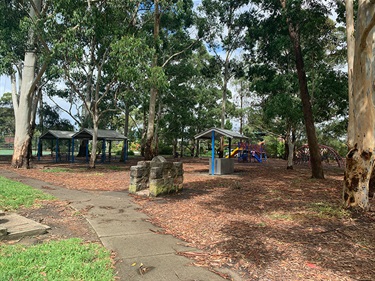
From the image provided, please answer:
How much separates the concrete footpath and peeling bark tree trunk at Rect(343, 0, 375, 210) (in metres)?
4.62

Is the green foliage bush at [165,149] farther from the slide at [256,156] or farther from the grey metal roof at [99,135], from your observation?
the slide at [256,156]

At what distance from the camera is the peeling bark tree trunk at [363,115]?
6.50 meters

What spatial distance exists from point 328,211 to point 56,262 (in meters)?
5.99

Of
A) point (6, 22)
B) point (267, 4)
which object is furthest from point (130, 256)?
point (6, 22)

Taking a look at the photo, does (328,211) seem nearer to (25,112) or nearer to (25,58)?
(25,112)

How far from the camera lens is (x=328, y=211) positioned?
683 centimetres

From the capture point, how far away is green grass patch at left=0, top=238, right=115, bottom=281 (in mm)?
3277

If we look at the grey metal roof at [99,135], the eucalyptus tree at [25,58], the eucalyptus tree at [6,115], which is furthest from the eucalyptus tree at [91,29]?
Answer: the eucalyptus tree at [6,115]

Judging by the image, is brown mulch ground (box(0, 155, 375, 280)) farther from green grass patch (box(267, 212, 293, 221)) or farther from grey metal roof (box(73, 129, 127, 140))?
grey metal roof (box(73, 129, 127, 140))

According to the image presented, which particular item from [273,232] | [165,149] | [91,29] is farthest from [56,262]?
[165,149]

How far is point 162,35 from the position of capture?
72.7ft

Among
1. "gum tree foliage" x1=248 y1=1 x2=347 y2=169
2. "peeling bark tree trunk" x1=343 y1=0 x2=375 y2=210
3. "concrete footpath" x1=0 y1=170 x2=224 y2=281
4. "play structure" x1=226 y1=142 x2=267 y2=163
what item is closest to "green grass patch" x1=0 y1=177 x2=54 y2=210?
"concrete footpath" x1=0 y1=170 x2=224 y2=281

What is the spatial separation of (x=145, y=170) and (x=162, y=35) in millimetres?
15537

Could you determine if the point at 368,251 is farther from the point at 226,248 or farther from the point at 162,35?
the point at 162,35
